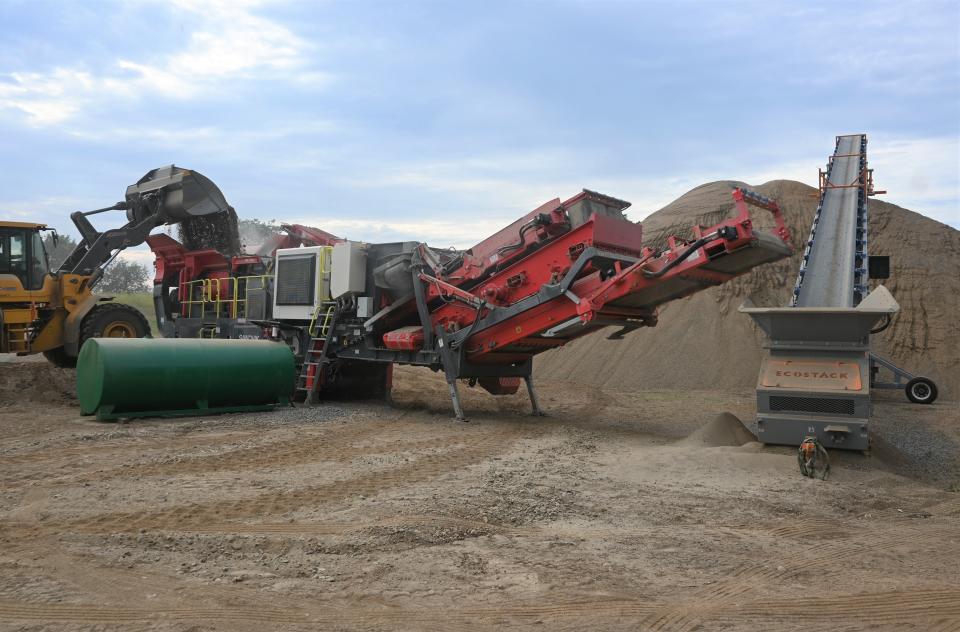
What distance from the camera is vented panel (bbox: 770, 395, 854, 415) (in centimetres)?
824

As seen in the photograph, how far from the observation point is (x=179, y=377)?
36.3 feet

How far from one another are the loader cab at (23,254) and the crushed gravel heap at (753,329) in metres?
13.0

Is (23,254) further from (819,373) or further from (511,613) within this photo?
(819,373)

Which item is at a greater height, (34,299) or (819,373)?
(34,299)

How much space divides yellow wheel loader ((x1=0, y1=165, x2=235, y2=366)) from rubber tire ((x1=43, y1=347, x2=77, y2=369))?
18 mm

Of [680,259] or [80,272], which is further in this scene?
[80,272]

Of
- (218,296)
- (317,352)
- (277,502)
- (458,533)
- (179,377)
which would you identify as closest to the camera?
(458,533)

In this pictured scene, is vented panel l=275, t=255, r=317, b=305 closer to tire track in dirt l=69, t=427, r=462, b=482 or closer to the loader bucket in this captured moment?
the loader bucket

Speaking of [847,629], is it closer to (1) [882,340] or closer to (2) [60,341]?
(2) [60,341]

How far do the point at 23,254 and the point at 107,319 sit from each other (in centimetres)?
171

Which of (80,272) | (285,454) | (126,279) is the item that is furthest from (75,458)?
(126,279)

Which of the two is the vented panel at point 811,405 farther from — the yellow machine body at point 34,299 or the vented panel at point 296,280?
the yellow machine body at point 34,299

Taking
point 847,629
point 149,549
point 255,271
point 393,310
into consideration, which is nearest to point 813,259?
point 393,310

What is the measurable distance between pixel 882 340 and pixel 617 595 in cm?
1953
